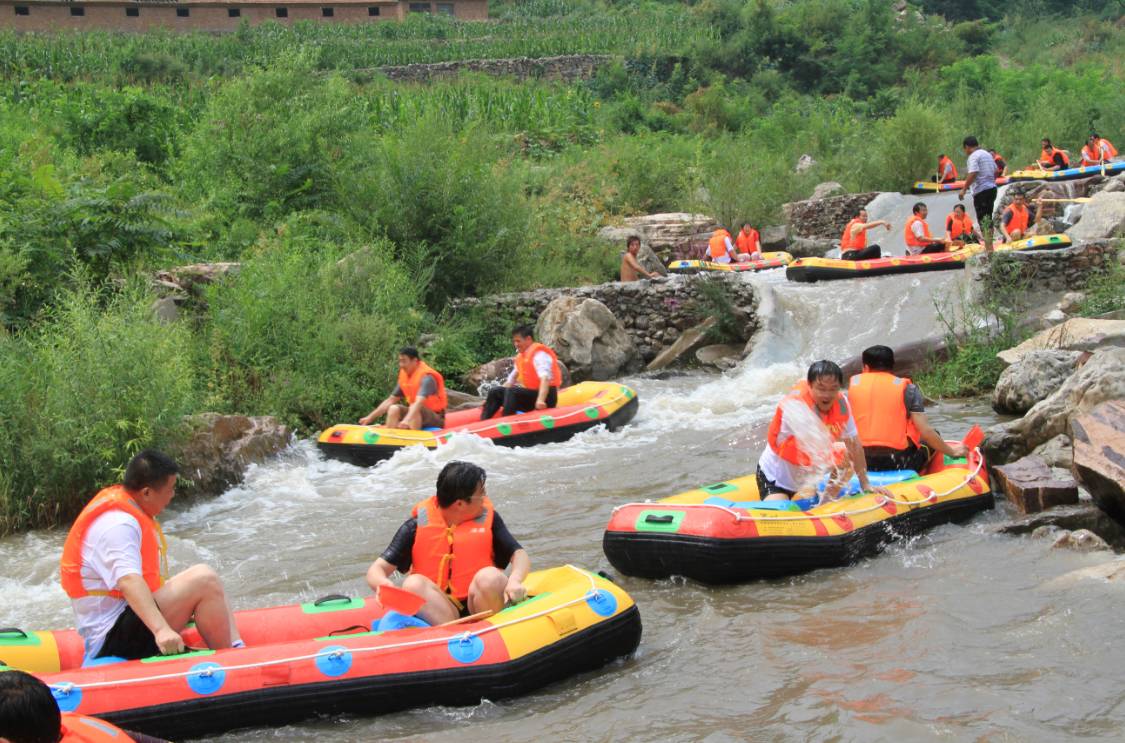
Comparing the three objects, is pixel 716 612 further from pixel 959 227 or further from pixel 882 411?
pixel 959 227

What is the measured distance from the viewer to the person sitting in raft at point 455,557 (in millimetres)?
5523

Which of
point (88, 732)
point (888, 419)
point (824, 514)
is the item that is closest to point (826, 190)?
point (888, 419)

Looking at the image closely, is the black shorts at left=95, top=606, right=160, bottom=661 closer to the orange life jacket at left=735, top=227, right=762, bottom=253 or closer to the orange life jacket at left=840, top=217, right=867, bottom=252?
the orange life jacket at left=840, top=217, right=867, bottom=252

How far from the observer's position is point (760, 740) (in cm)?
486

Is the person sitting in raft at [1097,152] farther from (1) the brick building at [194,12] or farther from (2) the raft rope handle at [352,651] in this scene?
(1) the brick building at [194,12]

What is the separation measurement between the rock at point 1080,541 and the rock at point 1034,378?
3.83 metres

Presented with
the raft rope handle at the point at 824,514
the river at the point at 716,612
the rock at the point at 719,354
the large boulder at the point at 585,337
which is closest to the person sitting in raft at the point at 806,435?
the raft rope handle at the point at 824,514

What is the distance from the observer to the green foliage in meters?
9.10

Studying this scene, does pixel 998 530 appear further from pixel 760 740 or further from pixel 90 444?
pixel 90 444

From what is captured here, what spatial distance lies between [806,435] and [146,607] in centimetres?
393

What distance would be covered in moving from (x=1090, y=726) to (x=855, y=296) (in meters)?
11.3

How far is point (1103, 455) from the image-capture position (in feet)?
23.7

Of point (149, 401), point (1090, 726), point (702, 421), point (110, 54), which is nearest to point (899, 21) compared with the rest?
point (110, 54)

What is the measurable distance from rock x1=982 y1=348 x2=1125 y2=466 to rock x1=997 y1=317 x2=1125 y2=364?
1834mm
